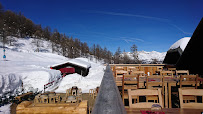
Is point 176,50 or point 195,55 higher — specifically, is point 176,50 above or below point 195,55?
above

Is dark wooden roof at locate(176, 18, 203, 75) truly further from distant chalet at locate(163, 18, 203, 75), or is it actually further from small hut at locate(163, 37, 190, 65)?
small hut at locate(163, 37, 190, 65)

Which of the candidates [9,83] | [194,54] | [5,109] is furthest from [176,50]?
[9,83]

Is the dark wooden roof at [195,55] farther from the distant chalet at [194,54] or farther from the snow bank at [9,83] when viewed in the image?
the snow bank at [9,83]

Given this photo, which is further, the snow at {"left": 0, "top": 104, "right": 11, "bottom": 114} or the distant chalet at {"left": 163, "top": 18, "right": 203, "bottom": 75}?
the snow at {"left": 0, "top": 104, "right": 11, "bottom": 114}

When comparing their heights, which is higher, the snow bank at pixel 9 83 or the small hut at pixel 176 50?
the small hut at pixel 176 50

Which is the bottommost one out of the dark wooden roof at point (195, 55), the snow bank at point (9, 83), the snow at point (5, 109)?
the snow at point (5, 109)

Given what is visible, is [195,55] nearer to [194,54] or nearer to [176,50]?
[194,54]

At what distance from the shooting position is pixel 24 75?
46.8ft

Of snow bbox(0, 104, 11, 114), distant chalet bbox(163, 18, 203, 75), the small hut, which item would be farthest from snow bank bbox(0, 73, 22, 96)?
the small hut

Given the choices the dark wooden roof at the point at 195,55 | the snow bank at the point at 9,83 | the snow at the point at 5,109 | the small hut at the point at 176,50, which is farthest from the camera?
the small hut at the point at 176,50

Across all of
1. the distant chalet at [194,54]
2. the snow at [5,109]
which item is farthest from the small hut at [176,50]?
the snow at [5,109]

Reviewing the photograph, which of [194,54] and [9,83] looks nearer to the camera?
[194,54]

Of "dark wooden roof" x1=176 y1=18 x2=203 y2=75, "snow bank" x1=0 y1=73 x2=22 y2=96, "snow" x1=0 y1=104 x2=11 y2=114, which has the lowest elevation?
"snow" x1=0 y1=104 x2=11 y2=114

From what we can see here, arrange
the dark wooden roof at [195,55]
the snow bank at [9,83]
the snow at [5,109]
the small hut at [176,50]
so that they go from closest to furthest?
1. the dark wooden roof at [195,55]
2. the snow at [5,109]
3. the snow bank at [9,83]
4. the small hut at [176,50]
